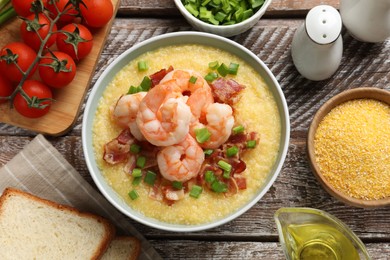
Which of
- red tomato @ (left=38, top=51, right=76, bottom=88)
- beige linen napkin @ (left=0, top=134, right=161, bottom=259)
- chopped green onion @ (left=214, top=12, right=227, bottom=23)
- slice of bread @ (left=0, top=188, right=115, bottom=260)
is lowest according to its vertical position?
slice of bread @ (left=0, top=188, right=115, bottom=260)

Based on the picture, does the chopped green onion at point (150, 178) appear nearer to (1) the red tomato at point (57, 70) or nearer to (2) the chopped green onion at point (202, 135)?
(2) the chopped green onion at point (202, 135)

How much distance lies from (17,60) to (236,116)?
A: 0.97 m

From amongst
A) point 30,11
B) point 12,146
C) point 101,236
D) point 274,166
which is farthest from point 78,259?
point 30,11

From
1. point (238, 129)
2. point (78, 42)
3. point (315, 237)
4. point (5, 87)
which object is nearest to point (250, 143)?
A: point (238, 129)

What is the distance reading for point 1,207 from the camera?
7.98 feet

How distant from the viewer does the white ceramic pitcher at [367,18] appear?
2.36 m

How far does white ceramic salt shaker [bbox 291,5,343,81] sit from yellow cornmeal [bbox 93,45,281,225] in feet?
0.73

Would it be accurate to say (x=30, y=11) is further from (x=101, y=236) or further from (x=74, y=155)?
(x=101, y=236)

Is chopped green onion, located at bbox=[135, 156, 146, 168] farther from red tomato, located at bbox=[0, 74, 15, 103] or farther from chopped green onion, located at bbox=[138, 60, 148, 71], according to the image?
red tomato, located at bbox=[0, 74, 15, 103]

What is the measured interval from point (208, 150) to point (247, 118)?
210mm

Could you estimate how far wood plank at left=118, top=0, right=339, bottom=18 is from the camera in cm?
Result: 263

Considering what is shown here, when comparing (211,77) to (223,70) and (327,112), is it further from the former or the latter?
(327,112)

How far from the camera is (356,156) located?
2.39 m

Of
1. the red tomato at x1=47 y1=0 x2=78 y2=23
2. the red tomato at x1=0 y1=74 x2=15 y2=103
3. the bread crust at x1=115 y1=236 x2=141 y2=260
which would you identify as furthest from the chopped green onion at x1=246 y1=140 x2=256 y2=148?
the red tomato at x1=0 y1=74 x2=15 y2=103
